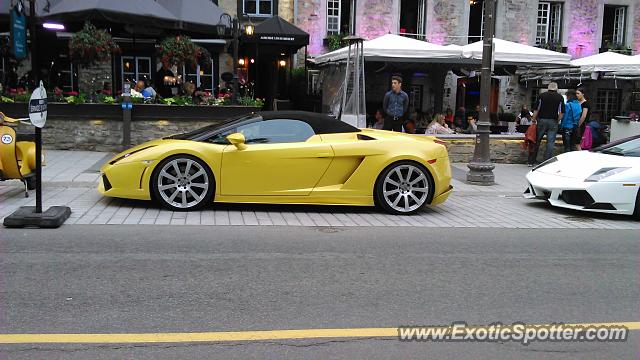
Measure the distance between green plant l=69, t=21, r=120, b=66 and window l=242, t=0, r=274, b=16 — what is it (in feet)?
28.6

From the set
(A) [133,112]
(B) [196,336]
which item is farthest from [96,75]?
(B) [196,336]

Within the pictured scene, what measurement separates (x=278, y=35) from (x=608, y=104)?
15614 mm

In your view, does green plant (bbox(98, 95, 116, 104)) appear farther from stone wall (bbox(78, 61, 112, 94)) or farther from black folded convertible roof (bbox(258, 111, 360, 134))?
stone wall (bbox(78, 61, 112, 94))

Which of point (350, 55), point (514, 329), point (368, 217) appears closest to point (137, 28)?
point (350, 55)

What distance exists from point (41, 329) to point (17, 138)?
5262 millimetres

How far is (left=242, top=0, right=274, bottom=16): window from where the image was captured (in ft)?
70.2

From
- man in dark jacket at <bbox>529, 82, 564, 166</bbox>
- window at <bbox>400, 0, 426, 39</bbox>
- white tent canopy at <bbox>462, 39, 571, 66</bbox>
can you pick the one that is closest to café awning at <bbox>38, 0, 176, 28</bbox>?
white tent canopy at <bbox>462, 39, 571, 66</bbox>

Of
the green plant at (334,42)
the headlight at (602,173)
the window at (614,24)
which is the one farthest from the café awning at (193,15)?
the window at (614,24)

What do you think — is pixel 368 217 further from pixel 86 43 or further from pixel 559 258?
pixel 86 43

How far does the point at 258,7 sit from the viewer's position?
70.5 feet

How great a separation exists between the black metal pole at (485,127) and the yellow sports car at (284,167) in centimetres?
296

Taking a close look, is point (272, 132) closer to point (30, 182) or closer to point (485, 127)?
point (30, 182)

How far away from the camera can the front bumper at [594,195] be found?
8.28 m

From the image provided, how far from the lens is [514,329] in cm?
416
